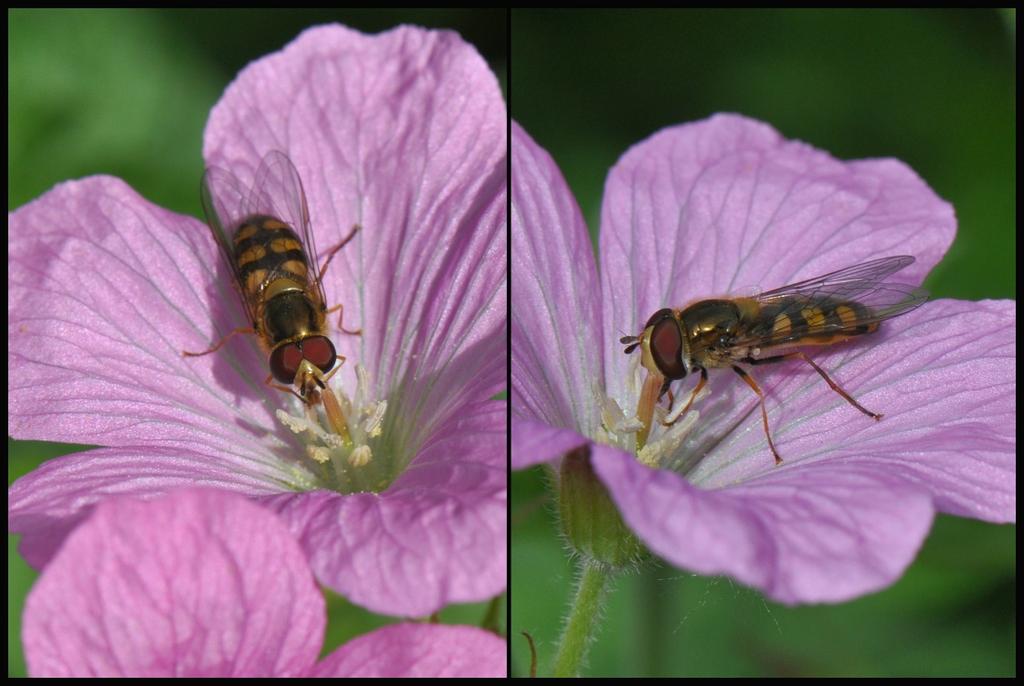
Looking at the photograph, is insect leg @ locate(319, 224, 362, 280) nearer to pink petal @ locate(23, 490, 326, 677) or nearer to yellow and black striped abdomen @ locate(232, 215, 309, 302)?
yellow and black striped abdomen @ locate(232, 215, 309, 302)

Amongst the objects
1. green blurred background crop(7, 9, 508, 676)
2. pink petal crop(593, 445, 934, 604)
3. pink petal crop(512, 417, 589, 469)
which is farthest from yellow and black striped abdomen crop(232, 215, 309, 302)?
pink petal crop(593, 445, 934, 604)

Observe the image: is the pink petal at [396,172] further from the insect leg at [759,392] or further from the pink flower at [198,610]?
the pink flower at [198,610]

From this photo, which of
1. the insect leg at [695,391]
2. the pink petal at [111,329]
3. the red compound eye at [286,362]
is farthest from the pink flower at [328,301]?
the insect leg at [695,391]

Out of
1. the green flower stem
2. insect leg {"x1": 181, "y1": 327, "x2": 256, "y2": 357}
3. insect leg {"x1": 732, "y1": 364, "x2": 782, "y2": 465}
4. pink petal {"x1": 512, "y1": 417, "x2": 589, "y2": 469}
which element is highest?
pink petal {"x1": 512, "y1": 417, "x2": 589, "y2": 469}

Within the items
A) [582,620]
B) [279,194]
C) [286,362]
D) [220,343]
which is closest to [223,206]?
[279,194]

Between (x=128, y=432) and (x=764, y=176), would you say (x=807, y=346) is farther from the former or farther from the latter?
(x=128, y=432)

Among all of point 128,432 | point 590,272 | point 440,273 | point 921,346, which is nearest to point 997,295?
point 921,346
